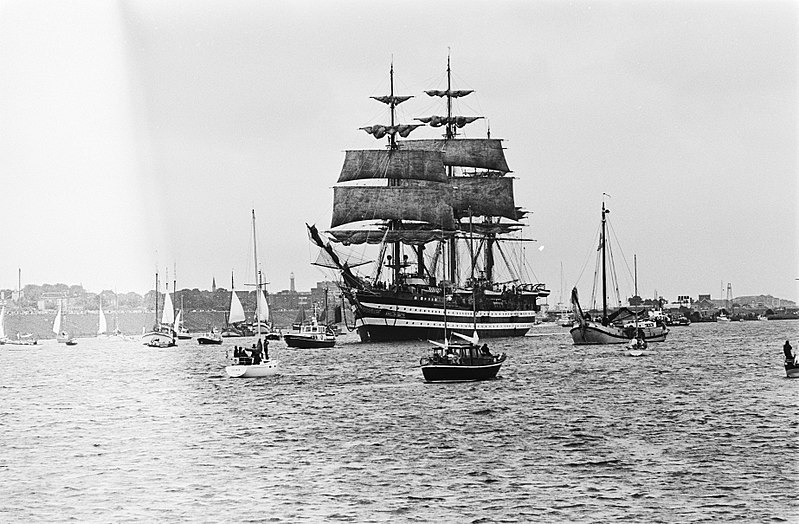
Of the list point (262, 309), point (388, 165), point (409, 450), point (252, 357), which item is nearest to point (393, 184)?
point (388, 165)

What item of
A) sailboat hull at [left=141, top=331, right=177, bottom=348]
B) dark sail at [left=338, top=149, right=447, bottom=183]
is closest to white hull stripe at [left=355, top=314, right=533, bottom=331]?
dark sail at [left=338, top=149, right=447, bottom=183]

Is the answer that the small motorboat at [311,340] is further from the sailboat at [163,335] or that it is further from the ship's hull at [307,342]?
the sailboat at [163,335]

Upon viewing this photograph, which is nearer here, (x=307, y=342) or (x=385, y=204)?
(x=307, y=342)

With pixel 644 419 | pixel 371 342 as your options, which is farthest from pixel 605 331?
pixel 644 419

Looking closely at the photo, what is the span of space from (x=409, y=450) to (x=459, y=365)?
78.2 ft

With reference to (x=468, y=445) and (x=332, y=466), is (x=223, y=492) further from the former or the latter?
(x=468, y=445)

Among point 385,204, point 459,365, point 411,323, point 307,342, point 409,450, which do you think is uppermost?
point 385,204

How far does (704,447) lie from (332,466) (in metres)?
13.1

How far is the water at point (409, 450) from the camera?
3375 centimetres

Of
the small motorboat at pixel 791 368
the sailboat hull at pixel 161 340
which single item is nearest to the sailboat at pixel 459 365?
the small motorboat at pixel 791 368

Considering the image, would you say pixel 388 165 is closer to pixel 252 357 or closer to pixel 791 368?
pixel 252 357

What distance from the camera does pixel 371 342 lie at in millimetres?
137625

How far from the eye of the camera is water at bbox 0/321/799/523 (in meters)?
33.8

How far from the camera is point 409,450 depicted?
4319 centimetres
